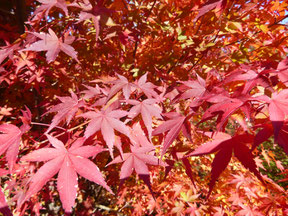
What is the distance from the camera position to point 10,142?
0.88 m

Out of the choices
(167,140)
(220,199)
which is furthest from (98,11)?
(220,199)

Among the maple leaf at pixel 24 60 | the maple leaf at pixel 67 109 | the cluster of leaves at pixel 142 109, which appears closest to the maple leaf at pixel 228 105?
the cluster of leaves at pixel 142 109

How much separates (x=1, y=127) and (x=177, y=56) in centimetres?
147

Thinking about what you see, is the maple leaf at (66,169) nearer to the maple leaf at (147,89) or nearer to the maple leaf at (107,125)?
the maple leaf at (107,125)

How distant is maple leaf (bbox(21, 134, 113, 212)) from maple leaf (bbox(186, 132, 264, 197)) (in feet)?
1.38

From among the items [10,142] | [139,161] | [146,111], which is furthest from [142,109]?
[10,142]

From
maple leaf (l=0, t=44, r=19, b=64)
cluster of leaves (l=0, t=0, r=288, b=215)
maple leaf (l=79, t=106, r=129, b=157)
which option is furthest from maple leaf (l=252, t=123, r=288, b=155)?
maple leaf (l=0, t=44, r=19, b=64)

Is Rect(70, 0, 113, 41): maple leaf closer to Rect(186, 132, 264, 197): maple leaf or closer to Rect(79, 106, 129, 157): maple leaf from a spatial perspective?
Rect(79, 106, 129, 157): maple leaf

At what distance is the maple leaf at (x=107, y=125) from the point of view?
831 millimetres

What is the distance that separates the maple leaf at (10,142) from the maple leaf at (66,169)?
11 cm

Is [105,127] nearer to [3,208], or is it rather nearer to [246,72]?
[3,208]

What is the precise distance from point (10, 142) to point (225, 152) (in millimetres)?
1008

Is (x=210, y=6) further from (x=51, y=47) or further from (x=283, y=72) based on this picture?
(x=51, y=47)

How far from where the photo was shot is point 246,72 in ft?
2.98
